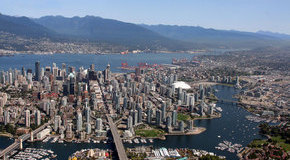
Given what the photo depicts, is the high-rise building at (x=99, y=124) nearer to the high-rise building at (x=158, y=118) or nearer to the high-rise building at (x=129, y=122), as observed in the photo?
the high-rise building at (x=129, y=122)

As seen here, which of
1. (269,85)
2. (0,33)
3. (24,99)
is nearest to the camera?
(24,99)

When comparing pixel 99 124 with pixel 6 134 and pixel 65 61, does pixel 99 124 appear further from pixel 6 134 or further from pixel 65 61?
pixel 65 61

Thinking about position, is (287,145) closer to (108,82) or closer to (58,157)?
(58,157)

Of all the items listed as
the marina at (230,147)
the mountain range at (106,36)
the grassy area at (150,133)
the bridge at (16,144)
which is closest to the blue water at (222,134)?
the marina at (230,147)

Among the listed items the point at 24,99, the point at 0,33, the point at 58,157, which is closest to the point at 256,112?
the point at 58,157

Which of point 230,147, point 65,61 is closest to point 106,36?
point 65,61

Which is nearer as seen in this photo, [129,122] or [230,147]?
[230,147]

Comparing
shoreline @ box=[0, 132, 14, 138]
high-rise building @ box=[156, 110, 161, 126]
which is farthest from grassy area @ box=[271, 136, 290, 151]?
shoreline @ box=[0, 132, 14, 138]
